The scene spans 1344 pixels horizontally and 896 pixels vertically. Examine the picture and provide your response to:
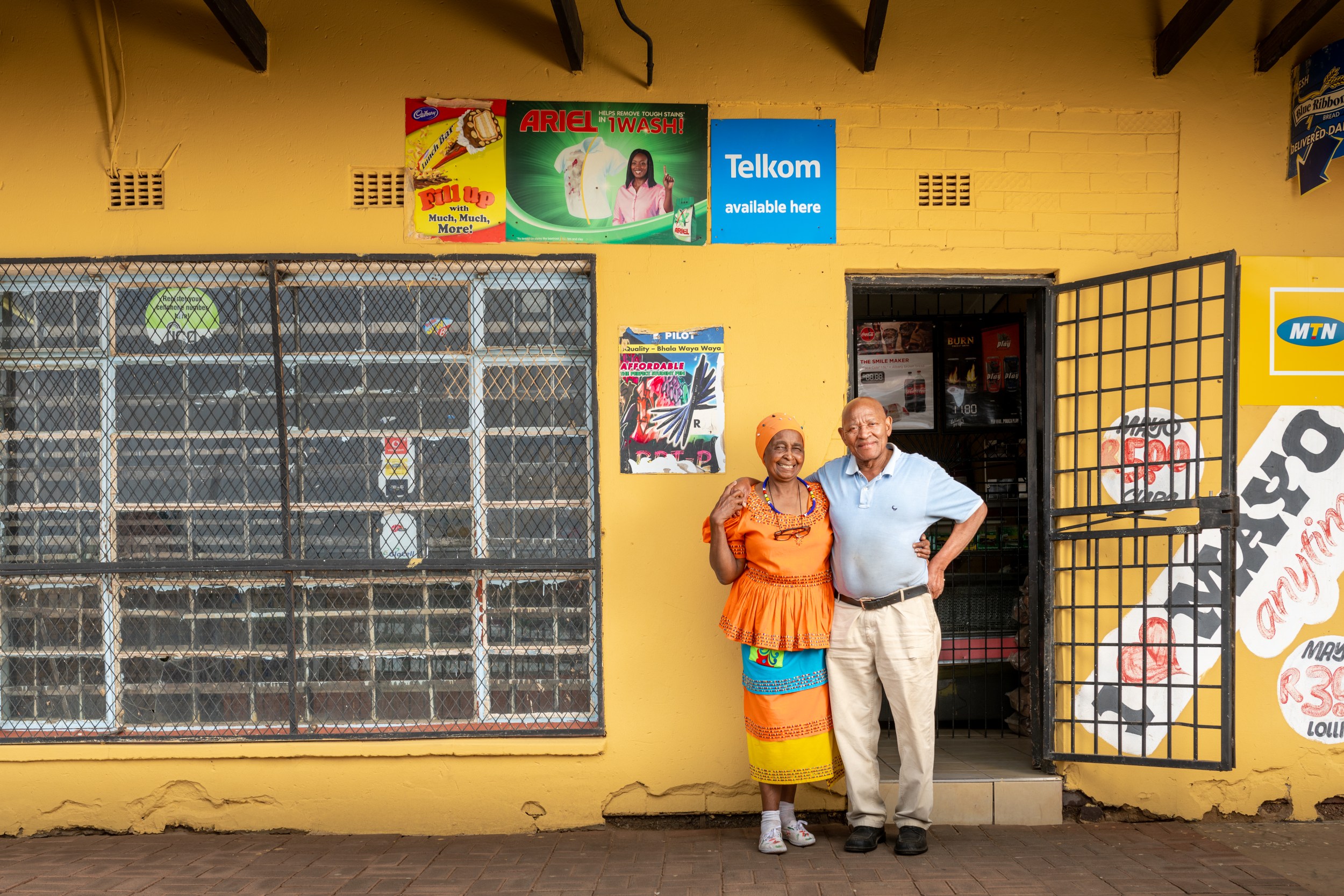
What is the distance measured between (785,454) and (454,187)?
6.61 feet

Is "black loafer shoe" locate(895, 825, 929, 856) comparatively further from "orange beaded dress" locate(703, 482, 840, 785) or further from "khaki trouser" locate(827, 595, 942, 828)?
"orange beaded dress" locate(703, 482, 840, 785)

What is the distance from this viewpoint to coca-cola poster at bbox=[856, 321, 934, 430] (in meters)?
5.62

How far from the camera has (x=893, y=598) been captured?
146 inches

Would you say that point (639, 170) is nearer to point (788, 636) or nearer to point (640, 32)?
point (640, 32)

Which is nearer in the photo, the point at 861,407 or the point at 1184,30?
the point at 861,407

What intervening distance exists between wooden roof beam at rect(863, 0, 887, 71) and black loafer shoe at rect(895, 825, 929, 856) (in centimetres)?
344

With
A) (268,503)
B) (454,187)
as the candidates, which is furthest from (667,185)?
(268,503)

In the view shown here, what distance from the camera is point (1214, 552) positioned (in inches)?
166

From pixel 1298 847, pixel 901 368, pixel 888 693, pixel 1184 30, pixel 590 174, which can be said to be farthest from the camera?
pixel 901 368

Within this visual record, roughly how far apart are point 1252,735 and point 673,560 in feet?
9.41

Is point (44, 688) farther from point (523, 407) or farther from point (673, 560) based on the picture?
point (673, 560)

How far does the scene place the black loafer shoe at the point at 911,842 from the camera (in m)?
3.77

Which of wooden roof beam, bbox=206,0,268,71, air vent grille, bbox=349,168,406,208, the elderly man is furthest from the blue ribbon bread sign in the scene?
wooden roof beam, bbox=206,0,268,71

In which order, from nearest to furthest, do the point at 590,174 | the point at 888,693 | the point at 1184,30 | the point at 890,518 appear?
the point at 890,518, the point at 888,693, the point at 1184,30, the point at 590,174
